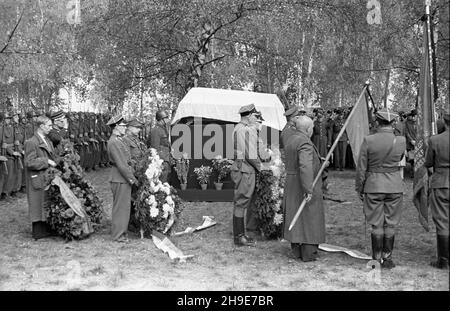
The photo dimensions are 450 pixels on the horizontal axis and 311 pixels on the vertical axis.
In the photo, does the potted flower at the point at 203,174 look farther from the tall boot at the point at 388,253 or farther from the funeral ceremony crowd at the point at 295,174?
the tall boot at the point at 388,253

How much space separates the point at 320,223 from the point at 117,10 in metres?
12.1

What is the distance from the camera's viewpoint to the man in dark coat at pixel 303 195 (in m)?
7.66

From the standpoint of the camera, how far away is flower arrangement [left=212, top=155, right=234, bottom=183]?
13.1 m

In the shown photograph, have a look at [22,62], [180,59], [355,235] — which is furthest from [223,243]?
[22,62]

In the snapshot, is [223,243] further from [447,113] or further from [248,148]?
[447,113]

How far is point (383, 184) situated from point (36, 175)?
4.84 meters

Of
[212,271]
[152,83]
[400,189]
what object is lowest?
[212,271]

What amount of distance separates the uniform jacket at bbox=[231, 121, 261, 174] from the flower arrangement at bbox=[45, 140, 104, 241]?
7.51ft

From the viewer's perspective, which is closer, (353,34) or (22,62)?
(353,34)

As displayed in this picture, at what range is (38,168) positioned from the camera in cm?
912

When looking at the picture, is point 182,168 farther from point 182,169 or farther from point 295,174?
point 295,174

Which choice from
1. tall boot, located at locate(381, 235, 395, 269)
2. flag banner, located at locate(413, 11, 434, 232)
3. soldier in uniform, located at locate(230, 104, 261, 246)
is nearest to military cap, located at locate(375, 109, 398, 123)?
flag banner, located at locate(413, 11, 434, 232)

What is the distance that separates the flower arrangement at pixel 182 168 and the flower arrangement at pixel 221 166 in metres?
0.63
